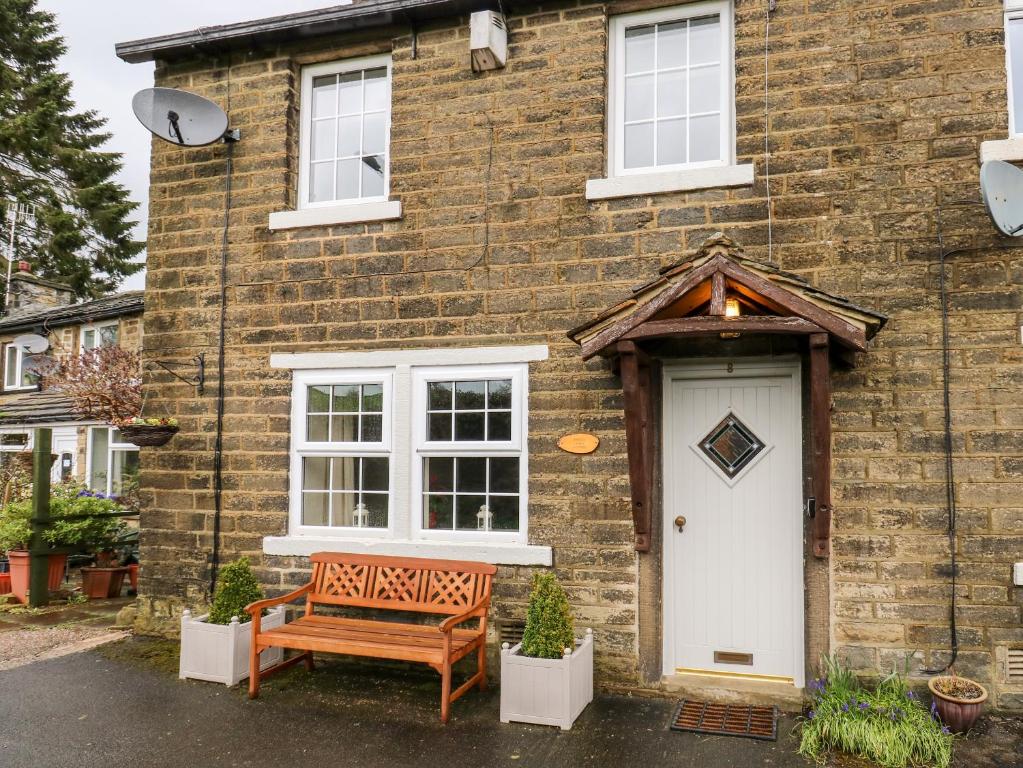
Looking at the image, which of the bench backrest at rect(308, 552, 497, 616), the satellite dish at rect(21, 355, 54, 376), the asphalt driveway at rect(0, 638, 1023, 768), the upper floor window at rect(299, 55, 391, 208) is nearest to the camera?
the asphalt driveway at rect(0, 638, 1023, 768)

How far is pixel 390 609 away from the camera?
6074mm

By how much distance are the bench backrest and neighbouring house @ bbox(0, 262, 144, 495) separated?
27.1 ft

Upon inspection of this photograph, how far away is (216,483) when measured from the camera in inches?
269

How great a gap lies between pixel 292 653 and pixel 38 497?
14.0ft

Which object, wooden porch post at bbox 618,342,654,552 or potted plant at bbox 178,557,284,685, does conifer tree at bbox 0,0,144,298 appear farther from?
wooden porch post at bbox 618,342,654,552

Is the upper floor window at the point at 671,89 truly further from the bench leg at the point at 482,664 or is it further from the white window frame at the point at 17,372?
the white window frame at the point at 17,372

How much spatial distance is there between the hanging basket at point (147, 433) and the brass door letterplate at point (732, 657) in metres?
4.91

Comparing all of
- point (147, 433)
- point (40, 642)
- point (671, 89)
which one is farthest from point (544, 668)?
point (40, 642)

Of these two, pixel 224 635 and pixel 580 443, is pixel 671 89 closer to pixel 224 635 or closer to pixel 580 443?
pixel 580 443

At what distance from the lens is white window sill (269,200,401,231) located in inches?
255

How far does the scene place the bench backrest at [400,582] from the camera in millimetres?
5797

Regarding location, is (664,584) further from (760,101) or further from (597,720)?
(760,101)

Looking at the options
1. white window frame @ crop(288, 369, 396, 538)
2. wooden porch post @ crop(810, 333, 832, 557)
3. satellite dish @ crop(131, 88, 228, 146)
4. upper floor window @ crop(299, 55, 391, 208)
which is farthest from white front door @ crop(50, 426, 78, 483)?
wooden porch post @ crop(810, 333, 832, 557)

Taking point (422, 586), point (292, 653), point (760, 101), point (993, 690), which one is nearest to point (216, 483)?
point (292, 653)
